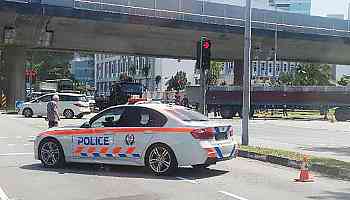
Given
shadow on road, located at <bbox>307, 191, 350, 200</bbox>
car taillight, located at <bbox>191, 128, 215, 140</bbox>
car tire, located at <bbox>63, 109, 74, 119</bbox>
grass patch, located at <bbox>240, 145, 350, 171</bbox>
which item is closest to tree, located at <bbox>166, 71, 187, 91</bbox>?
car tire, located at <bbox>63, 109, 74, 119</bbox>

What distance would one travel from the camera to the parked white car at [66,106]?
120ft

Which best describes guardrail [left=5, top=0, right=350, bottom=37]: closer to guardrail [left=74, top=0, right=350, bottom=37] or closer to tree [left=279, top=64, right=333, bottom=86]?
guardrail [left=74, top=0, right=350, bottom=37]

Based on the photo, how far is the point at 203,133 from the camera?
11.8 meters

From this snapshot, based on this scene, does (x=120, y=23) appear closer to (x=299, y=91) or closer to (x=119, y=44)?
(x=119, y=44)

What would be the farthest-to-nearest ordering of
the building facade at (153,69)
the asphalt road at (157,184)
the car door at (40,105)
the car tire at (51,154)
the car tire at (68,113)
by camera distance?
1. the building facade at (153,69)
2. the car door at (40,105)
3. the car tire at (68,113)
4. the car tire at (51,154)
5. the asphalt road at (157,184)

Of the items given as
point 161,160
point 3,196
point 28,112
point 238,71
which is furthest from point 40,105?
point 238,71

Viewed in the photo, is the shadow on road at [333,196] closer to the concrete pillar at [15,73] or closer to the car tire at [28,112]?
the car tire at [28,112]

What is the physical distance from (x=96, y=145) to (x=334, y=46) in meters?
51.2

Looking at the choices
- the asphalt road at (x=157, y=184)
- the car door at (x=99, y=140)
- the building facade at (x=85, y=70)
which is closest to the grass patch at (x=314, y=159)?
the asphalt road at (x=157, y=184)

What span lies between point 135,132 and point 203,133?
4.96ft

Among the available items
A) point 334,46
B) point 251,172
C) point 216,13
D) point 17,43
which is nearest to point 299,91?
point 216,13

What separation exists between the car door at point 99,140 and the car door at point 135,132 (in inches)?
6.6

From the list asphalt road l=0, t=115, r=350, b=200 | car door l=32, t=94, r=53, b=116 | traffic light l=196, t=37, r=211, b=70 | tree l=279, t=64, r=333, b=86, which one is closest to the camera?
asphalt road l=0, t=115, r=350, b=200

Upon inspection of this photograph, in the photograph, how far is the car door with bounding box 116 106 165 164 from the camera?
12180 mm
